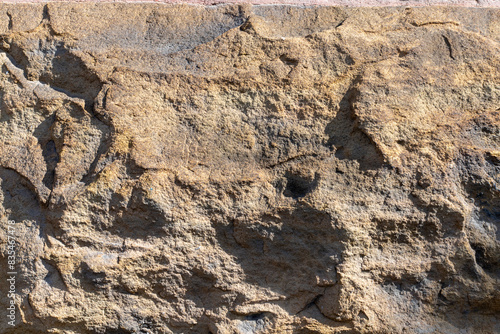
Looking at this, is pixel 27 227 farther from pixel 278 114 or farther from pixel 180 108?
pixel 278 114

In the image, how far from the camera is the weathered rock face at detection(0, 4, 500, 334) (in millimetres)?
1161

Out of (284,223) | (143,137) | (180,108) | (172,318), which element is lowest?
(172,318)

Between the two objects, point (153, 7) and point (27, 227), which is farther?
point (153, 7)

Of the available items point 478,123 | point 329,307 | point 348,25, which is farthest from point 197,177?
point 478,123

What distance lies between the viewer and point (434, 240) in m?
1.18

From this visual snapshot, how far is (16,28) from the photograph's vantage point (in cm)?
129

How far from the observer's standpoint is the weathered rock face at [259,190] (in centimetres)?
116

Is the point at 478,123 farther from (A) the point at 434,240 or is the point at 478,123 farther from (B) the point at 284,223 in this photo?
(B) the point at 284,223

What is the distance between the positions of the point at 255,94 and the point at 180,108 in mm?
200

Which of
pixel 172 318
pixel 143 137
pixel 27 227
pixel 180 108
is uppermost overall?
pixel 180 108

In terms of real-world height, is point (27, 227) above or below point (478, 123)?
below

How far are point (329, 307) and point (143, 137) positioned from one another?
24.8 inches

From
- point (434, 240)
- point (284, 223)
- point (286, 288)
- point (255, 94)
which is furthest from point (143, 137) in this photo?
point (434, 240)

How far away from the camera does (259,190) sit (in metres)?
1.18
